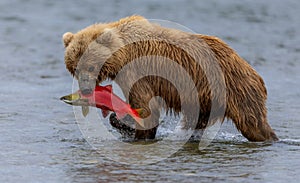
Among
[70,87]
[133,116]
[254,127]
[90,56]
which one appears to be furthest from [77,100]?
[70,87]

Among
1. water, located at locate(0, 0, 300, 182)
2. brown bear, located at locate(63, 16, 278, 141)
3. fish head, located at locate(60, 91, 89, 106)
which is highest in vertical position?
brown bear, located at locate(63, 16, 278, 141)

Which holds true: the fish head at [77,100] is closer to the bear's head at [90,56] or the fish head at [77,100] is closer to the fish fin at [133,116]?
the bear's head at [90,56]

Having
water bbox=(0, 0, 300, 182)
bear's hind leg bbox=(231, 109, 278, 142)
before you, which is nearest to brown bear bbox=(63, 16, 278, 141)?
bear's hind leg bbox=(231, 109, 278, 142)

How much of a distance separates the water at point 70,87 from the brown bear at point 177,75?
372 millimetres

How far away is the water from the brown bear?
37 cm

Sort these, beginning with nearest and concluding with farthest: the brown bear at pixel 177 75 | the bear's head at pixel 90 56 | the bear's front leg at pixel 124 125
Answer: the bear's head at pixel 90 56
the brown bear at pixel 177 75
the bear's front leg at pixel 124 125

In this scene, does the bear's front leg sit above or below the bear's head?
below

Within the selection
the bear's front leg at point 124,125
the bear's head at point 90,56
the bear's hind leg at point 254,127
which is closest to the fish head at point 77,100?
the bear's head at point 90,56

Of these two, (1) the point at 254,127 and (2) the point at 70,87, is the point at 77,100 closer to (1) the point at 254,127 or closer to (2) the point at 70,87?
(1) the point at 254,127

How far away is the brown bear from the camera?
7.39 m

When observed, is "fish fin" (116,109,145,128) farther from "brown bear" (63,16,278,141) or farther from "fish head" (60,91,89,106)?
"fish head" (60,91,89,106)

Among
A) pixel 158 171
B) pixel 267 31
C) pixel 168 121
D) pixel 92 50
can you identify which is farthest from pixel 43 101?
pixel 267 31

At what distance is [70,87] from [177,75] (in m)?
3.85

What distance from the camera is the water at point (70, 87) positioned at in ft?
20.6
